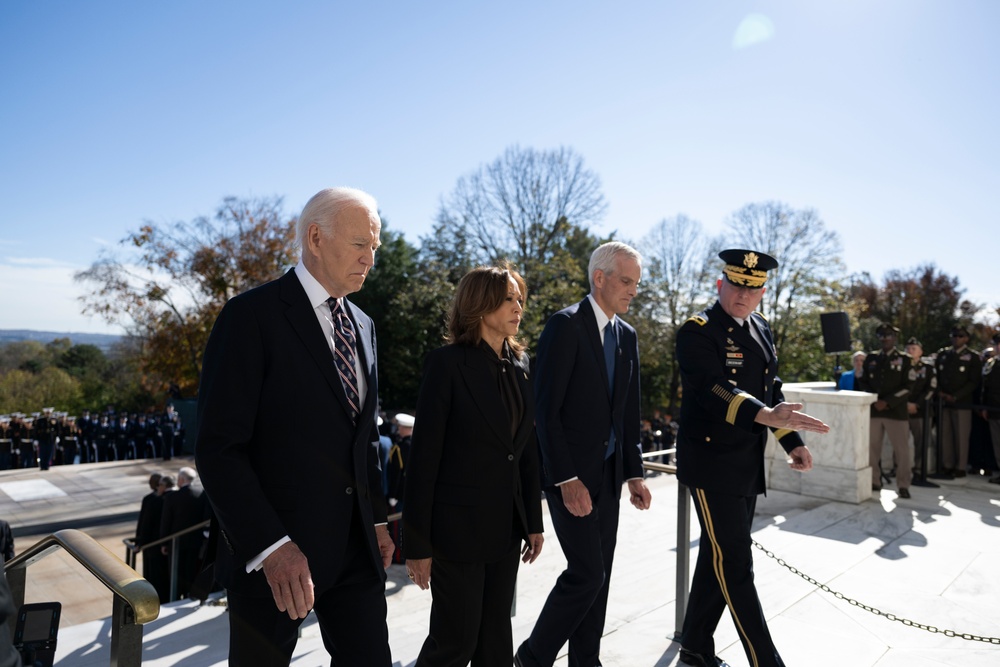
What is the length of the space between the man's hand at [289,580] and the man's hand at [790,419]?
188 centimetres

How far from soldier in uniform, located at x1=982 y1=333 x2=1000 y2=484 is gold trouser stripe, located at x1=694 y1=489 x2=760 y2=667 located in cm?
747

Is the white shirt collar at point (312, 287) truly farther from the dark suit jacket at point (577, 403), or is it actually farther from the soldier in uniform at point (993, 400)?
the soldier in uniform at point (993, 400)

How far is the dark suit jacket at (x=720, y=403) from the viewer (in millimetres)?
3125

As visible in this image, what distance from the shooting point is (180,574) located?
8.00 m

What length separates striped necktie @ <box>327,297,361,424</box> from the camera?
2.08 metres

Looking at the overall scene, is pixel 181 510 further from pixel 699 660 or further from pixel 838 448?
pixel 838 448

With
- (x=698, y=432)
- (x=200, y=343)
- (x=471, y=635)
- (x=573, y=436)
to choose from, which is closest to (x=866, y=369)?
(x=698, y=432)

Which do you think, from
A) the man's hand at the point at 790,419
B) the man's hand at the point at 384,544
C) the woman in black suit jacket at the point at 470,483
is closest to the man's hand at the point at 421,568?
the woman in black suit jacket at the point at 470,483

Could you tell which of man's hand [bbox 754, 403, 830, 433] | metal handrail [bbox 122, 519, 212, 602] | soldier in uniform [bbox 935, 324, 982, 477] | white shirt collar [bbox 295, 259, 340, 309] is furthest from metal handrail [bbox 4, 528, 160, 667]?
soldier in uniform [bbox 935, 324, 982, 477]

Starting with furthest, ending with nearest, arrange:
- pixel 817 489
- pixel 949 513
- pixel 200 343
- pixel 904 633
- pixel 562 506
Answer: pixel 200 343 < pixel 817 489 < pixel 949 513 < pixel 904 633 < pixel 562 506

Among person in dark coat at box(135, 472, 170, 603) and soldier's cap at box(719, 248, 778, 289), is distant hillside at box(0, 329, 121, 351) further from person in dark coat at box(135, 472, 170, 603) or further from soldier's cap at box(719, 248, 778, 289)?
soldier's cap at box(719, 248, 778, 289)

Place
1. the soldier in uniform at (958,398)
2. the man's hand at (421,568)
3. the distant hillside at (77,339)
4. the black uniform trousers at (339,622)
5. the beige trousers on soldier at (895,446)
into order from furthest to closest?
the distant hillside at (77,339) → the soldier in uniform at (958,398) → the beige trousers on soldier at (895,446) → the man's hand at (421,568) → the black uniform trousers at (339,622)

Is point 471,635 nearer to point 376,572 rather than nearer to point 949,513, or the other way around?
point 376,572

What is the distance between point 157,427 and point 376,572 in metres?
26.5
